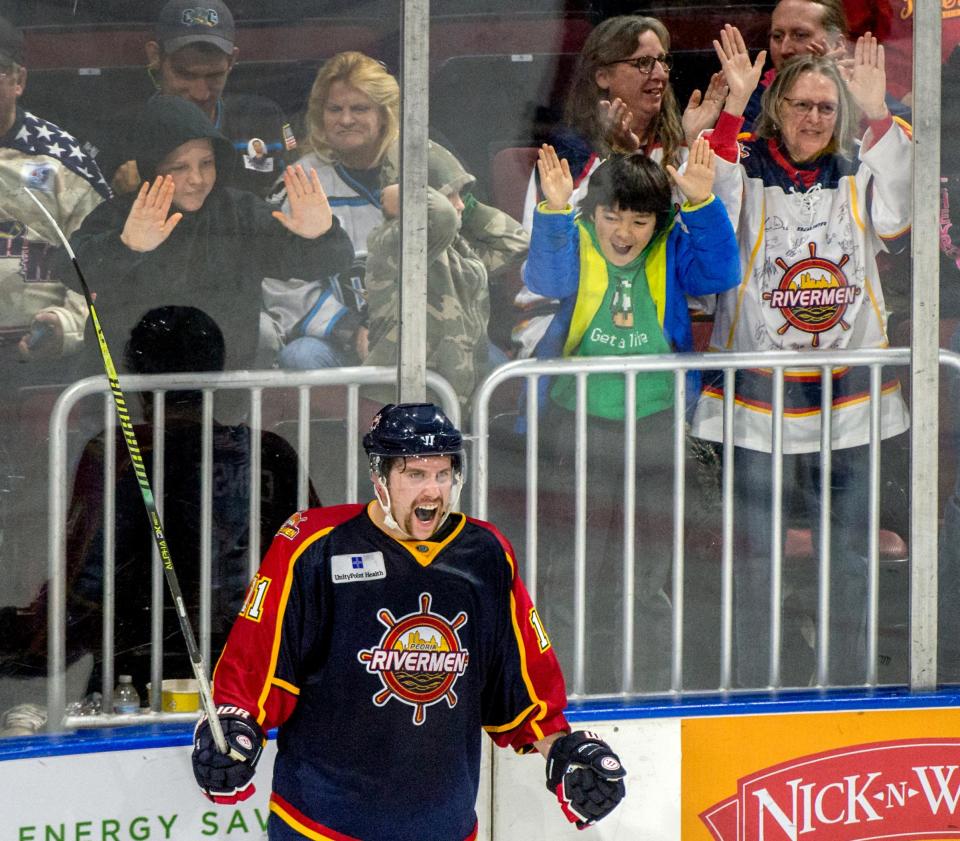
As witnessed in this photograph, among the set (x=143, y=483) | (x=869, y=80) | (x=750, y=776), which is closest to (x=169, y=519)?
(x=143, y=483)

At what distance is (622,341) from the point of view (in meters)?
4.16

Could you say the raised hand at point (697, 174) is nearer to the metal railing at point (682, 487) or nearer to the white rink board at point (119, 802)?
the metal railing at point (682, 487)

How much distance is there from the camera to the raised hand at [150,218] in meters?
3.88

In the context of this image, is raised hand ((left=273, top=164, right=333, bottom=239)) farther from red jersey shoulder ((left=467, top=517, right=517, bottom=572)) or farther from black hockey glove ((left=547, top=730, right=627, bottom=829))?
black hockey glove ((left=547, top=730, right=627, bottom=829))

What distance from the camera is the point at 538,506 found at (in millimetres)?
4148

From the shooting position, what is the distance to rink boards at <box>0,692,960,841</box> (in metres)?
4.07

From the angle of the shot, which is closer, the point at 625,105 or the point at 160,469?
the point at 160,469

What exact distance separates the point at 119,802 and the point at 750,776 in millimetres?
1582

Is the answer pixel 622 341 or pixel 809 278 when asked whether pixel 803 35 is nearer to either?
pixel 809 278

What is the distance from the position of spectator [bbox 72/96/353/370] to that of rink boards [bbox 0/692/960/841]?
1043 millimetres

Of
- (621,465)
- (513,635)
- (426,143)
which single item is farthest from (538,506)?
(426,143)

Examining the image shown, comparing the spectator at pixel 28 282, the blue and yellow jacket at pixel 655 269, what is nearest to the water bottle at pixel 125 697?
the spectator at pixel 28 282

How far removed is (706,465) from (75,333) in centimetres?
163

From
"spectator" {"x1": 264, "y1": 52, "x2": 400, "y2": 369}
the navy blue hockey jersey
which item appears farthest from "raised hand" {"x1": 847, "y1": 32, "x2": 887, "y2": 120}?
the navy blue hockey jersey
